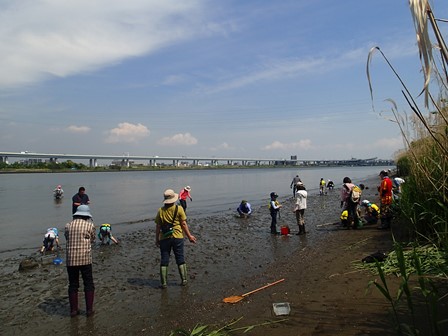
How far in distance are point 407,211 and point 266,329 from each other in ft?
14.2

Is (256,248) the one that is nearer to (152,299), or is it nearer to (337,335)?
(152,299)

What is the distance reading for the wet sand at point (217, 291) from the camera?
180 inches

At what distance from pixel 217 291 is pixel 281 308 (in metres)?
1.97

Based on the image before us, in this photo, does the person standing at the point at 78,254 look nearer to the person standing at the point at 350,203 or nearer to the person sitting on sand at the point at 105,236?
the person sitting on sand at the point at 105,236

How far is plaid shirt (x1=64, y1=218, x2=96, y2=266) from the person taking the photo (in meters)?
5.45

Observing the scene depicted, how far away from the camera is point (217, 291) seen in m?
6.61

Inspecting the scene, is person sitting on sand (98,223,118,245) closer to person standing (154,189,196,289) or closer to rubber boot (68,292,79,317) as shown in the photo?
person standing (154,189,196,289)

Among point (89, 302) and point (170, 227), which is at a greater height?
point (170, 227)

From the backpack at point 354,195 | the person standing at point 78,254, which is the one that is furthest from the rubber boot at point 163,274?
the backpack at point 354,195

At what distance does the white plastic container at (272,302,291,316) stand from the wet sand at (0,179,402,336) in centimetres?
8

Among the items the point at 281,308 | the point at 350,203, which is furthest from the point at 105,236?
the point at 281,308

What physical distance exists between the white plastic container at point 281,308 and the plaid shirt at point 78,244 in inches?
117

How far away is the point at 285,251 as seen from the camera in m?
9.75

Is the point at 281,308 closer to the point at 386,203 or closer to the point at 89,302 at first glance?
the point at 89,302
